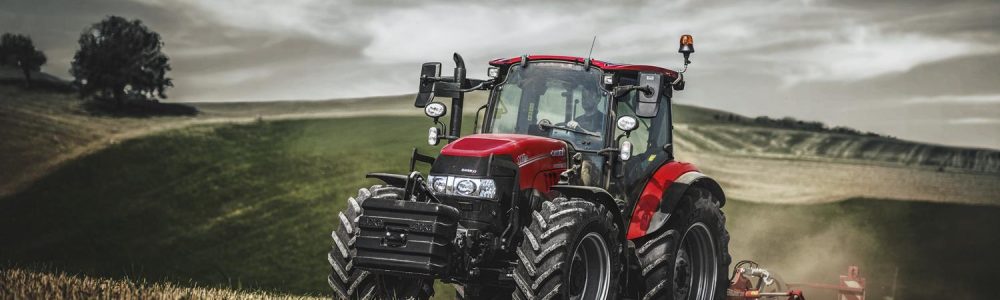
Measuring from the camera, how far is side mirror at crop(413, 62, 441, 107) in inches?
364

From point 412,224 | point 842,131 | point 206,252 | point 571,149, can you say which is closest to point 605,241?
point 571,149

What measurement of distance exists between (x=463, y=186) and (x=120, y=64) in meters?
41.3

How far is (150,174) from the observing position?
37344 mm

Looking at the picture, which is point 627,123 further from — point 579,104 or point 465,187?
point 465,187

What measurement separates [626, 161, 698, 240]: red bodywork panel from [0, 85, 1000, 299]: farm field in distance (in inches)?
562

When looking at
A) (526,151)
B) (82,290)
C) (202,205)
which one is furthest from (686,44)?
(202,205)

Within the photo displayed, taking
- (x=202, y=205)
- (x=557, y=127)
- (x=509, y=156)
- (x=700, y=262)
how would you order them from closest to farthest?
(x=509, y=156), (x=557, y=127), (x=700, y=262), (x=202, y=205)

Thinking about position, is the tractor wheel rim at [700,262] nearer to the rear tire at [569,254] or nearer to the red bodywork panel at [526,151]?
the rear tire at [569,254]

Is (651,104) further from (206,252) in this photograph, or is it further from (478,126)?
(206,252)

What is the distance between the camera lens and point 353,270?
8258mm

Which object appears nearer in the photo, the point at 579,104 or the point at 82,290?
the point at 82,290

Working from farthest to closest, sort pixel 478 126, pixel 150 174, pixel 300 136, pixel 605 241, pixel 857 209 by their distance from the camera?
1. pixel 300 136
2. pixel 150 174
3. pixel 857 209
4. pixel 478 126
5. pixel 605 241

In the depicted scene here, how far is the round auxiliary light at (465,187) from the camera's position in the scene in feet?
27.1

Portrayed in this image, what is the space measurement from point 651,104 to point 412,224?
238cm
